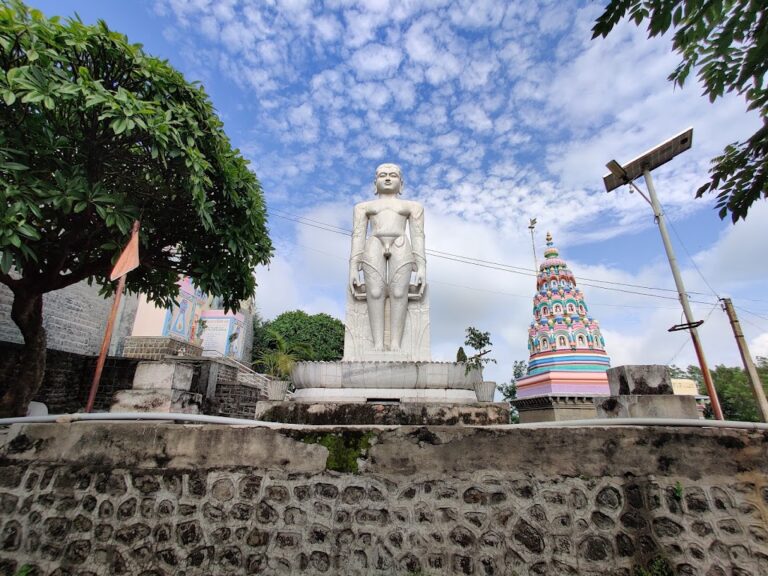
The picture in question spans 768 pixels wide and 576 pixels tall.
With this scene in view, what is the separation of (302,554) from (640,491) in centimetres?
230

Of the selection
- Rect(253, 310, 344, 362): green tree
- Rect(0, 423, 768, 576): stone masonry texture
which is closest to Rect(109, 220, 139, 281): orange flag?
Rect(0, 423, 768, 576): stone masonry texture

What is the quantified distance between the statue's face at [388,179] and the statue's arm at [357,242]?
1.51 ft

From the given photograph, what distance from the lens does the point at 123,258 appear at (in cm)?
404

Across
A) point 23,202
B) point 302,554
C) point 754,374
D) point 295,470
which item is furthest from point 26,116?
point 754,374

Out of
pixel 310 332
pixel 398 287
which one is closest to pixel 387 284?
pixel 398 287

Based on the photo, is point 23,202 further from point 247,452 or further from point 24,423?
point 247,452

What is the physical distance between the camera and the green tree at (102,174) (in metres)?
4.66

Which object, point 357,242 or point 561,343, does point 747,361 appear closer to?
point 357,242

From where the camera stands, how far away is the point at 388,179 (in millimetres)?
6008

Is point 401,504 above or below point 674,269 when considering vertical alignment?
below

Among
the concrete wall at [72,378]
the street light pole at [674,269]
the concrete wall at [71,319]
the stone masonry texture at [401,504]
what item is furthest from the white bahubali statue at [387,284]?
the concrete wall at [71,319]

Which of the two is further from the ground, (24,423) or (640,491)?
(24,423)

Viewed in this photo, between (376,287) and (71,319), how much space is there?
13.0 meters

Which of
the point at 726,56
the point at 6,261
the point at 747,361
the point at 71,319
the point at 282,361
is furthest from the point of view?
the point at 282,361
